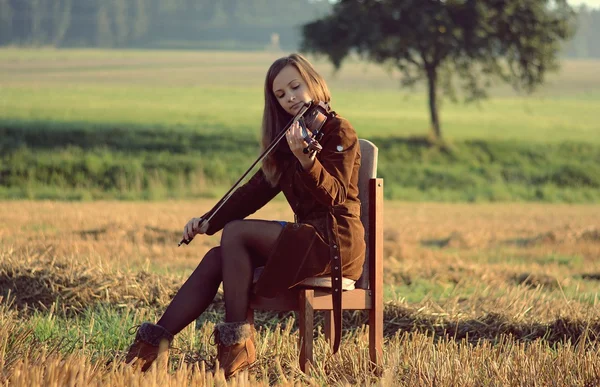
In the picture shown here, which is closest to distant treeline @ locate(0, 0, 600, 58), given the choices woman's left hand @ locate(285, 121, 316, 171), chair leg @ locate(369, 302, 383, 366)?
chair leg @ locate(369, 302, 383, 366)

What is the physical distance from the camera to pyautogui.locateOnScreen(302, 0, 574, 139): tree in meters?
33.9

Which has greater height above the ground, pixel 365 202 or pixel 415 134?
pixel 365 202

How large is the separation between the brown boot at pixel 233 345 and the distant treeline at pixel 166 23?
84.0 meters

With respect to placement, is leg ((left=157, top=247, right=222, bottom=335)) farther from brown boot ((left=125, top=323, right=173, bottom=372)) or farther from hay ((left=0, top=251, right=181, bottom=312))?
hay ((left=0, top=251, right=181, bottom=312))

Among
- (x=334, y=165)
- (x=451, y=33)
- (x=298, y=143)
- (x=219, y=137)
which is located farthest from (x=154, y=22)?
(x=298, y=143)

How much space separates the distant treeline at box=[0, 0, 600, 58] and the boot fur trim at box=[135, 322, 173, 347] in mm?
83987

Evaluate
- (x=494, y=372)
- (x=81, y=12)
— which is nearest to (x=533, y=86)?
(x=494, y=372)

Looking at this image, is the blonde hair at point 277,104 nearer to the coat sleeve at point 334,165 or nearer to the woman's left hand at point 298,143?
the coat sleeve at point 334,165

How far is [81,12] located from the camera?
121 m

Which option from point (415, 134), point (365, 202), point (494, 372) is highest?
point (365, 202)

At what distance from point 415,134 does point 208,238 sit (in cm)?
2208

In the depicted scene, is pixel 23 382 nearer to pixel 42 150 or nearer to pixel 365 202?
pixel 365 202

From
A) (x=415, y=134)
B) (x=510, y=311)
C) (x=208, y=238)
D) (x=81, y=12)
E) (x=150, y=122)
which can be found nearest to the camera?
(x=510, y=311)

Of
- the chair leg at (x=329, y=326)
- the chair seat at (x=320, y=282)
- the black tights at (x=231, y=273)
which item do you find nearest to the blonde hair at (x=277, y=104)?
the black tights at (x=231, y=273)
